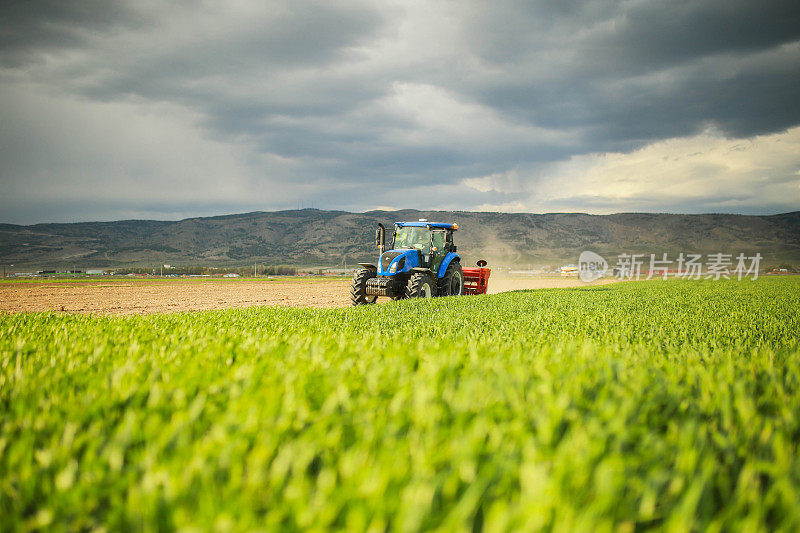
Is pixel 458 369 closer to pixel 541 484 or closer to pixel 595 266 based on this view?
pixel 541 484

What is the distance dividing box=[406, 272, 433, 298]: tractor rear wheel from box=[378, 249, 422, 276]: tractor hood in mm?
460

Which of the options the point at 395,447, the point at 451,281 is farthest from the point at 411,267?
the point at 395,447

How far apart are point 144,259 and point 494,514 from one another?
7623 inches

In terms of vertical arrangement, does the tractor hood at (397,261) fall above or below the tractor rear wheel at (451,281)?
above

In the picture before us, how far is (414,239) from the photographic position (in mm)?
16484

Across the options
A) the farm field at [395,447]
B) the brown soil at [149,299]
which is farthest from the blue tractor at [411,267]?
the farm field at [395,447]

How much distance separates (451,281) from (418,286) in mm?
3338

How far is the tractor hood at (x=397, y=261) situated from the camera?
48.6 feet

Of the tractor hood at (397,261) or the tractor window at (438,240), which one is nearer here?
the tractor hood at (397,261)

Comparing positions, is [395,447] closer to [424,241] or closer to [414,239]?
[424,241]

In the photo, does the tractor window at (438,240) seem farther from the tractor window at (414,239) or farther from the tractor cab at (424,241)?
the tractor window at (414,239)

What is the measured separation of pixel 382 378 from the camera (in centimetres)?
260

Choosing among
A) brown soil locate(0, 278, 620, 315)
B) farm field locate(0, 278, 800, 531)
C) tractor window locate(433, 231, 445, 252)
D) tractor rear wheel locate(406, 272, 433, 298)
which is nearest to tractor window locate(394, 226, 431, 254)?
tractor window locate(433, 231, 445, 252)

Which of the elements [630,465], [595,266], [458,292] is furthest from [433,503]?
[595,266]
